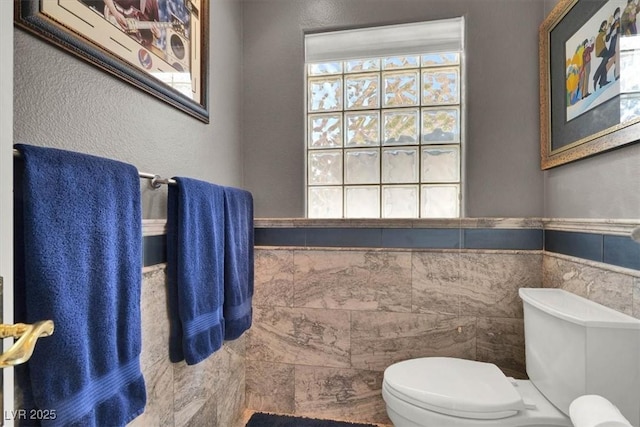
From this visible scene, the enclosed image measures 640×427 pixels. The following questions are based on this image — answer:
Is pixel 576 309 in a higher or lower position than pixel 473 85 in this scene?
lower

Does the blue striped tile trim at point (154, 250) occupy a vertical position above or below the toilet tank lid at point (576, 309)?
above

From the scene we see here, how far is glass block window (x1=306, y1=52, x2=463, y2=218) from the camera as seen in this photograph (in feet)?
5.69

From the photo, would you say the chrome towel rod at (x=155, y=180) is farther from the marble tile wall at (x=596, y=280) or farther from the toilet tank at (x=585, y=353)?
the marble tile wall at (x=596, y=280)

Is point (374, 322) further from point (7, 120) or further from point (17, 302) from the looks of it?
point (7, 120)

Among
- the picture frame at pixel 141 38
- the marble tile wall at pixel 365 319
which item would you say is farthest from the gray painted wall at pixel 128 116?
the marble tile wall at pixel 365 319

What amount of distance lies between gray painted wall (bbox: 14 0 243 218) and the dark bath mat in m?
1.21

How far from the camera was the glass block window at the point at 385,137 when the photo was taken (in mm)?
1734

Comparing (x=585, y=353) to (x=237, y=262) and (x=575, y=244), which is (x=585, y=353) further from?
(x=237, y=262)

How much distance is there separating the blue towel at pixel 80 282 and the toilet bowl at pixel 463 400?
0.88 m

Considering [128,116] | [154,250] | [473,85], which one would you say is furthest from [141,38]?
[473,85]

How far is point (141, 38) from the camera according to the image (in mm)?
1068

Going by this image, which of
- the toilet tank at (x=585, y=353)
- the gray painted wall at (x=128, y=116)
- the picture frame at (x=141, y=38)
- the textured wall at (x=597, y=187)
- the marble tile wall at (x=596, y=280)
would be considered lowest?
the toilet tank at (x=585, y=353)

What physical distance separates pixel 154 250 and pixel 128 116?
43cm

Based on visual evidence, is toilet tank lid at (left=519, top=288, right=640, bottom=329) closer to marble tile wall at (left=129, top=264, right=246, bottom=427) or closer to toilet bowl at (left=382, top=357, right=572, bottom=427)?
toilet bowl at (left=382, top=357, right=572, bottom=427)
